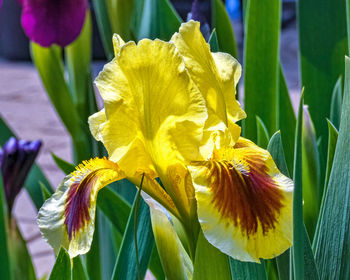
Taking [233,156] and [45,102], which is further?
[45,102]

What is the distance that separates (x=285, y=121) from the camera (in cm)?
84

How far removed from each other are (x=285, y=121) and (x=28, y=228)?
1561 mm

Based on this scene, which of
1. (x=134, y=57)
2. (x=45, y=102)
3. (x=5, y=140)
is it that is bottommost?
(x=45, y=102)

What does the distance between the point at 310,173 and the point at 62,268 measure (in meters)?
0.26

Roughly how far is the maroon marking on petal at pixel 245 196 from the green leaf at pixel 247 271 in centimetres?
11

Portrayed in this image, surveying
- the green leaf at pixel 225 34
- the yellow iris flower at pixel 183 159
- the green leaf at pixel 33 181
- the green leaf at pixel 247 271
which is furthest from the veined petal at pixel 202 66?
the green leaf at pixel 33 181

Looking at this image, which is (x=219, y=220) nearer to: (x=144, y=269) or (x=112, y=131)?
(x=112, y=131)

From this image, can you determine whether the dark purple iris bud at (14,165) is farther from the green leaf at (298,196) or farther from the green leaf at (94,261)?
the green leaf at (298,196)

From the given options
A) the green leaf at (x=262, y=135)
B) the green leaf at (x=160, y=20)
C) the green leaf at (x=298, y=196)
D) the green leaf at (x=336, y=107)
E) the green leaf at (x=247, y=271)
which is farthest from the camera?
the green leaf at (x=160, y=20)

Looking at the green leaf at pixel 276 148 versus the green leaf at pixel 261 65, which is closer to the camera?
the green leaf at pixel 276 148

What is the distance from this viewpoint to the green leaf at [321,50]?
0.91 metres

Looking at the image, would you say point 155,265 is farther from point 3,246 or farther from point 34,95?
point 34,95

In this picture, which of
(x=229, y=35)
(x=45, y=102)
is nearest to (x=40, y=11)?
(x=229, y=35)

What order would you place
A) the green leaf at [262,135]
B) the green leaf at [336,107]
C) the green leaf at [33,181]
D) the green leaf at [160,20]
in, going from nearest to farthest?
the green leaf at [262,135] < the green leaf at [336,107] < the green leaf at [160,20] < the green leaf at [33,181]
